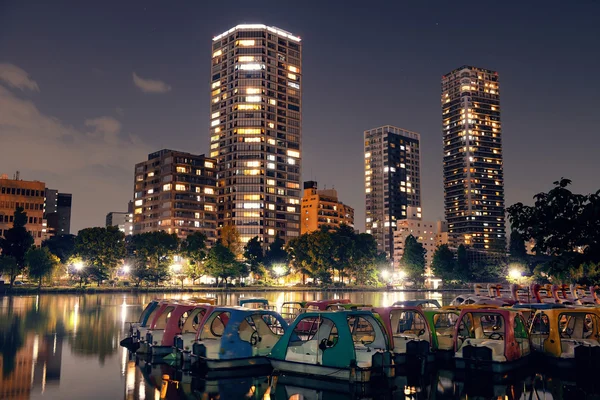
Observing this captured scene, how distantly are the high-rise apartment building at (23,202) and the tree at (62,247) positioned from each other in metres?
4.72

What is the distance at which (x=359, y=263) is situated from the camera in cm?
16625

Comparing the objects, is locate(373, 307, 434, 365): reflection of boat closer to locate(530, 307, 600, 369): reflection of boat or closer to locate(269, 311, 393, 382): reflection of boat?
locate(269, 311, 393, 382): reflection of boat

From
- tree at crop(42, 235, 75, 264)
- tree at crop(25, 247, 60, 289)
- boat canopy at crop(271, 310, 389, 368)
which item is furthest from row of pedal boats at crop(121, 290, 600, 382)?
tree at crop(42, 235, 75, 264)

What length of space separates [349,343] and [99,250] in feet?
370

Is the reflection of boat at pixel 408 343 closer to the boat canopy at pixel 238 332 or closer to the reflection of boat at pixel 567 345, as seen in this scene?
the boat canopy at pixel 238 332

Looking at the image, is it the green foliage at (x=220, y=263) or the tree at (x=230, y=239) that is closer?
the green foliage at (x=220, y=263)

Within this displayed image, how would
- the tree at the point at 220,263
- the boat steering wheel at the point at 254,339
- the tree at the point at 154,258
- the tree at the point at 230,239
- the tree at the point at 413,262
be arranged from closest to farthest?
the boat steering wheel at the point at 254,339 < the tree at the point at 154,258 < the tree at the point at 220,263 < the tree at the point at 230,239 < the tree at the point at 413,262

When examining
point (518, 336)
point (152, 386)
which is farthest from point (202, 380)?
point (518, 336)

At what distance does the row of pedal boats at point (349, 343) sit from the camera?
2419 centimetres

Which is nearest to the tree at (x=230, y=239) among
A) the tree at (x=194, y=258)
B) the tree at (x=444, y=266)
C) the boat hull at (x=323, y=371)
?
the tree at (x=194, y=258)

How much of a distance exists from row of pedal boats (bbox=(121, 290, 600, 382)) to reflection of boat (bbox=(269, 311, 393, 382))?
42 millimetres

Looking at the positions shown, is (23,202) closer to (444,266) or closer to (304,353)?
(444,266)

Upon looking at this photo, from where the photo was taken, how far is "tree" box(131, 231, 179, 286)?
128 m

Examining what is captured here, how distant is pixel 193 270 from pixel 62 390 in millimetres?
114719
